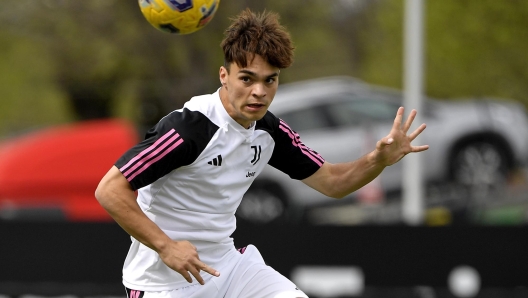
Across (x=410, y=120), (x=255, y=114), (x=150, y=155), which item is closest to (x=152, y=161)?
(x=150, y=155)

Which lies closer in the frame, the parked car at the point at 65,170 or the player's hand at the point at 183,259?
the player's hand at the point at 183,259

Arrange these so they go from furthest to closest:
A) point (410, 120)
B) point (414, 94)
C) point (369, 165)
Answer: point (414, 94), point (369, 165), point (410, 120)

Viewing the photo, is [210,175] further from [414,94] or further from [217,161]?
[414,94]

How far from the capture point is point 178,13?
5035mm

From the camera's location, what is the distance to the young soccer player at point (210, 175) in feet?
13.9

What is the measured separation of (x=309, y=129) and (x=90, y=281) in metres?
5.42

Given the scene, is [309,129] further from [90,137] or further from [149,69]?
[149,69]

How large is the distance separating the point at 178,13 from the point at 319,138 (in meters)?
8.32

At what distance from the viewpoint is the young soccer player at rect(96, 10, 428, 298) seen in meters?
4.25

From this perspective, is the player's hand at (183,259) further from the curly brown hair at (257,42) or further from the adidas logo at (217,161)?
the curly brown hair at (257,42)

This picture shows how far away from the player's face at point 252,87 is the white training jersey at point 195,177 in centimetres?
13

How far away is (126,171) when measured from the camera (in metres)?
4.25

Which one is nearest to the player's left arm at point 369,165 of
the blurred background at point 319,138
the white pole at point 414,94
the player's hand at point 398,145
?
the player's hand at point 398,145

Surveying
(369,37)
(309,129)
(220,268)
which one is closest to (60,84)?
(369,37)
